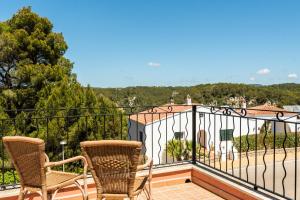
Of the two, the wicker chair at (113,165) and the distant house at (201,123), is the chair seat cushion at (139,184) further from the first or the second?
the distant house at (201,123)

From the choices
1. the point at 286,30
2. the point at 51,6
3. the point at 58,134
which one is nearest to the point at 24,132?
the point at 58,134

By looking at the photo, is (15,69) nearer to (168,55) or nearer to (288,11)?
(288,11)

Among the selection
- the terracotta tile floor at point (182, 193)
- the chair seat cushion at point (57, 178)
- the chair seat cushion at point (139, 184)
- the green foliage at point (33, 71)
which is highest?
the green foliage at point (33, 71)

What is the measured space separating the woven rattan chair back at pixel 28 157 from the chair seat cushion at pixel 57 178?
0.58 ft

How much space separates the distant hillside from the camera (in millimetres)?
46219

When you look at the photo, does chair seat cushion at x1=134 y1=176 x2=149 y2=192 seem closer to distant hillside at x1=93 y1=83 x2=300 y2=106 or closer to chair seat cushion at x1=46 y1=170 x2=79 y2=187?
chair seat cushion at x1=46 y1=170 x2=79 y2=187

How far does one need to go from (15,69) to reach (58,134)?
5489 mm

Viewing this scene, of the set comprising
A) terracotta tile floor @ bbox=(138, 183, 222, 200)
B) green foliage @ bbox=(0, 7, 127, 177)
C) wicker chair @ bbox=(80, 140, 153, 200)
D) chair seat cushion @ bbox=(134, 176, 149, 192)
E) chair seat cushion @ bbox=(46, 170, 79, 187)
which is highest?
green foliage @ bbox=(0, 7, 127, 177)

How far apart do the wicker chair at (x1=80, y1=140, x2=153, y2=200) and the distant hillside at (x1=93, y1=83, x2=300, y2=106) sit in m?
41.5

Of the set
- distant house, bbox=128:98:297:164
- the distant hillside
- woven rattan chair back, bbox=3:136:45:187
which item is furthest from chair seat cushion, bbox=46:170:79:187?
the distant hillside

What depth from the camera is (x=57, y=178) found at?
3066 mm

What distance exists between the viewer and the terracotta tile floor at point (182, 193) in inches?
159

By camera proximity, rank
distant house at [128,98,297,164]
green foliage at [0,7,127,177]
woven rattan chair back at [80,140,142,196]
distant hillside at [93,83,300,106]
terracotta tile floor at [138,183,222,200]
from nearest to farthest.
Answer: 1. woven rattan chair back at [80,140,142,196]
2. distant house at [128,98,297,164]
3. terracotta tile floor at [138,183,222,200]
4. green foliage at [0,7,127,177]
5. distant hillside at [93,83,300,106]

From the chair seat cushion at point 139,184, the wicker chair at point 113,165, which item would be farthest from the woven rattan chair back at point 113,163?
the chair seat cushion at point 139,184
